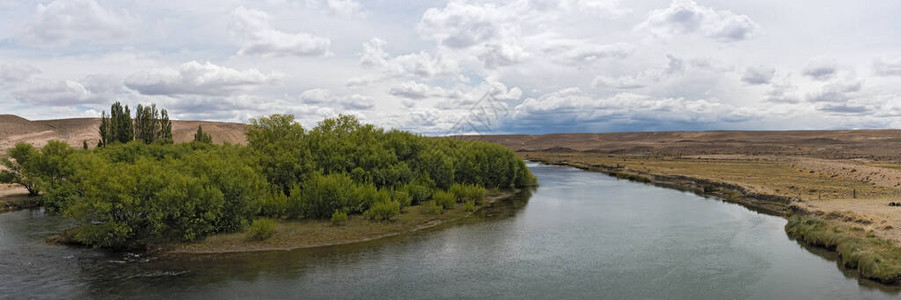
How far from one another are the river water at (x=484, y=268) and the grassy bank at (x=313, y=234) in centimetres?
156

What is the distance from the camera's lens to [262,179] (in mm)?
42812

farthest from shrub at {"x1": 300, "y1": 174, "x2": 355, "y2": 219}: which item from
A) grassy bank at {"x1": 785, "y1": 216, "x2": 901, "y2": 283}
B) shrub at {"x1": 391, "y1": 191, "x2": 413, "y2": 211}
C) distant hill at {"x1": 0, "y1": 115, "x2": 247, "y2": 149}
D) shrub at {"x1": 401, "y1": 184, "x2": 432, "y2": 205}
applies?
distant hill at {"x1": 0, "y1": 115, "x2": 247, "y2": 149}

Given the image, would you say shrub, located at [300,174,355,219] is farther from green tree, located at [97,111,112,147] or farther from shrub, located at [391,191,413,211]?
green tree, located at [97,111,112,147]

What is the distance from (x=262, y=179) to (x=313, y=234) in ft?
25.8

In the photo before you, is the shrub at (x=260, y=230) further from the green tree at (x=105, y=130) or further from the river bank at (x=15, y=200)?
the green tree at (x=105, y=130)

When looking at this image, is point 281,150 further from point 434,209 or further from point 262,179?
point 434,209

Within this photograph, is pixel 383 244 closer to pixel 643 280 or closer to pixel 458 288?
pixel 458 288

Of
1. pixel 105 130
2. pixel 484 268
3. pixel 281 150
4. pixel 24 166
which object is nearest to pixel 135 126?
pixel 105 130

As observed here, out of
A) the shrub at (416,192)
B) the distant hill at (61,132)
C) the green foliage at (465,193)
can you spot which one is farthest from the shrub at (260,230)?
the distant hill at (61,132)

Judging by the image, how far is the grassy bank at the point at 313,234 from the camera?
3428cm

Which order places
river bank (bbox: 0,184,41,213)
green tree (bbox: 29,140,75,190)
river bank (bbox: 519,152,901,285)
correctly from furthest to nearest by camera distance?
green tree (bbox: 29,140,75,190) < river bank (bbox: 0,184,41,213) < river bank (bbox: 519,152,901,285)

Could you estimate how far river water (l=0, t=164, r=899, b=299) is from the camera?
26.1m

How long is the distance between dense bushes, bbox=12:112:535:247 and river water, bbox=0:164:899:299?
3.06 meters

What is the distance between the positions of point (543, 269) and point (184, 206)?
77.2 feet
